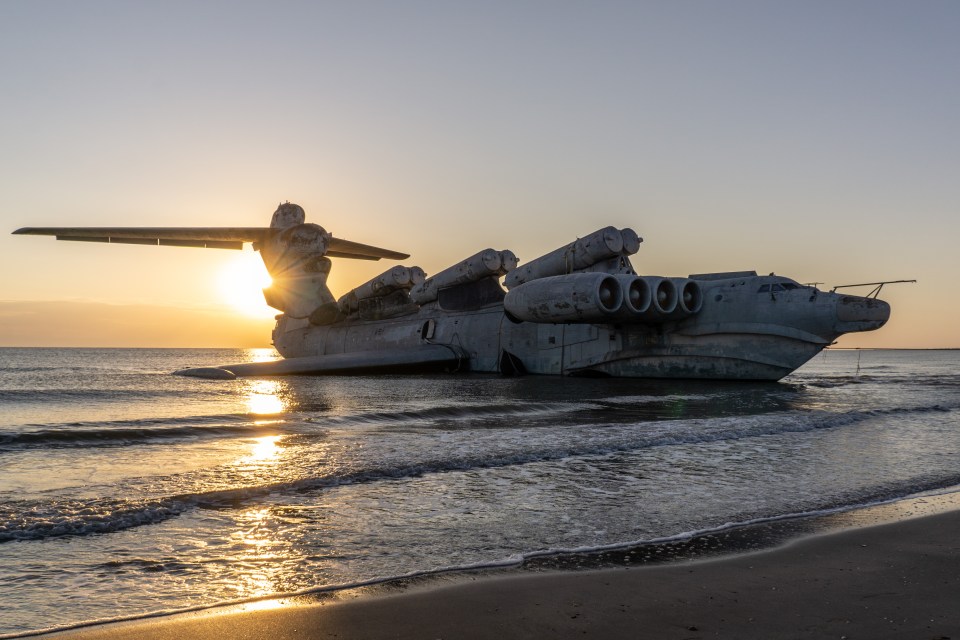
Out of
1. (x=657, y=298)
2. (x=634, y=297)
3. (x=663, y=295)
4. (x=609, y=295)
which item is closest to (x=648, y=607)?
(x=609, y=295)

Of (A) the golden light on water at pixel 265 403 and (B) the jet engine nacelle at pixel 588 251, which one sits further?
(B) the jet engine nacelle at pixel 588 251

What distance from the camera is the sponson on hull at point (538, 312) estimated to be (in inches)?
768

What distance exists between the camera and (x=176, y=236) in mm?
27391

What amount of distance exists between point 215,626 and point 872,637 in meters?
2.57

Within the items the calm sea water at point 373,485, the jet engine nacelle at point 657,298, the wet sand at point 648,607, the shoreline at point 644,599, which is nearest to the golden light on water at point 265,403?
the calm sea water at point 373,485

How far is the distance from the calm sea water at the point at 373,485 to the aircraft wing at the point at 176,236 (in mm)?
13048

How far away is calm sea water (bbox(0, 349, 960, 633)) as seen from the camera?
3.81m

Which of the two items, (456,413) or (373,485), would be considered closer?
(373,485)

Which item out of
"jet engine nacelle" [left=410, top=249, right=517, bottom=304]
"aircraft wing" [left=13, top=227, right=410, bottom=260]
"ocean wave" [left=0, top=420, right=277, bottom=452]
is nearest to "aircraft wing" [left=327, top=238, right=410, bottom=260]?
"aircraft wing" [left=13, top=227, right=410, bottom=260]

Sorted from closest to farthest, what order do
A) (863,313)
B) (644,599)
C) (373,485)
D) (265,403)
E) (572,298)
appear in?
(644,599) → (373,485) → (265,403) → (863,313) → (572,298)

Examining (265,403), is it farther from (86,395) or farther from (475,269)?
(475,269)

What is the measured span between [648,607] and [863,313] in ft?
57.0

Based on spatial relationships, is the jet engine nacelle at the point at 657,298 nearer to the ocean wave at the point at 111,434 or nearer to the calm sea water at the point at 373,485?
the calm sea water at the point at 373,485

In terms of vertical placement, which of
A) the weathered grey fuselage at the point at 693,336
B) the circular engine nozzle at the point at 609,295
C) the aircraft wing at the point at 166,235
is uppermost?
the aircraft wing at the point at 166,235
